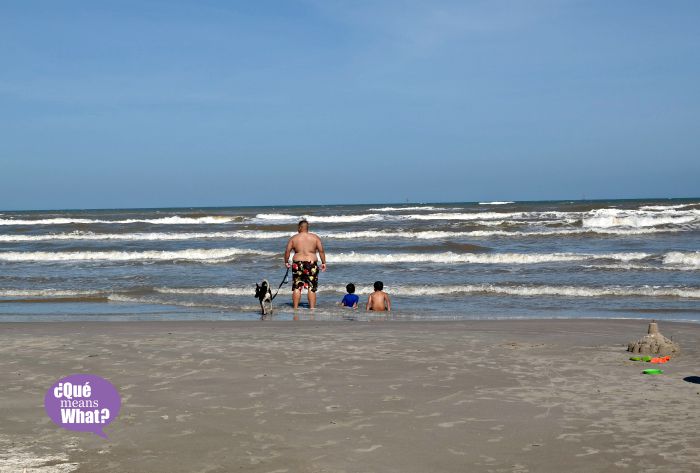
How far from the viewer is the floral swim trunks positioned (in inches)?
464

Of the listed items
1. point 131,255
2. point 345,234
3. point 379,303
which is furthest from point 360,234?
point 379,303

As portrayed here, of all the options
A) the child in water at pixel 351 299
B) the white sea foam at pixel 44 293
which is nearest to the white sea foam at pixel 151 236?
the white sea foam at pixel 44 293

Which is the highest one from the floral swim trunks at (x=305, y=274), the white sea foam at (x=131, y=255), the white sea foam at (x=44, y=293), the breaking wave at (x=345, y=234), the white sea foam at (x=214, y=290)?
the breaking wave at (x=345, y=234)

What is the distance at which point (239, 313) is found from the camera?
11539 millimetres

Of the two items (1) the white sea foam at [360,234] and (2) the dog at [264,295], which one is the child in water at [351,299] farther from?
(1) the white sea foam at [360,234]

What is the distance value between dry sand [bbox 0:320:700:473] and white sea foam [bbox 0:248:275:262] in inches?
553

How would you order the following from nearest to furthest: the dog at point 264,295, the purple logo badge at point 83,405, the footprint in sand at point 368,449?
the footprint in sand at point 368,449 → the purple logo badge at point 83,405 → the dog at point 264,295

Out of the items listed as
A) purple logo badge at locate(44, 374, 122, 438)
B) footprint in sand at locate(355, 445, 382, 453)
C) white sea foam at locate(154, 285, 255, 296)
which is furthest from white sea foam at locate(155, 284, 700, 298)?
footprint in sand at locate(355, 445, 382, 453)

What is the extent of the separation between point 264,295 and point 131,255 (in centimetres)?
1377

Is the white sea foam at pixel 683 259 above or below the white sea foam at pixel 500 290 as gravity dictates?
above

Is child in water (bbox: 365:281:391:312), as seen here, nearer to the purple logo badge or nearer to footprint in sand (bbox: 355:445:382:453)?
the purple logo badge

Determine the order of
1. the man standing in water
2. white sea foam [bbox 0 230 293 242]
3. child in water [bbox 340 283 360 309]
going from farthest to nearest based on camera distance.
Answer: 1. white sea foam [bbox 0 230 293 242]
2. child in water [bbox 340 283 360 309]
3. the man standing in water

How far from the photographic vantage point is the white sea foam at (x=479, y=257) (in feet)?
62.5

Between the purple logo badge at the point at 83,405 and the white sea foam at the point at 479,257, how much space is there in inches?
581
